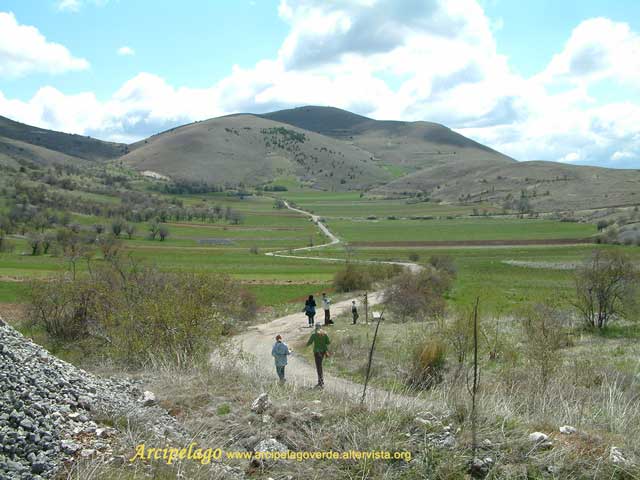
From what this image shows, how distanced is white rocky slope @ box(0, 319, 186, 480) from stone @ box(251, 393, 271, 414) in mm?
1282

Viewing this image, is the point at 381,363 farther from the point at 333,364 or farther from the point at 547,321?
the point at 547,321

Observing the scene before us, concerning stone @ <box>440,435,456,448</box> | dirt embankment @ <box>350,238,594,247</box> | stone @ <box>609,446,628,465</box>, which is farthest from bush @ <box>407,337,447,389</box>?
dirt embankment @ <box>350,238,594,247</box>

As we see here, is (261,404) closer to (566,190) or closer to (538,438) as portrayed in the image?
(538,438)

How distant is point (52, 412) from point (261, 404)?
11.0 feet

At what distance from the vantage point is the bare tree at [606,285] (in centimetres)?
3027

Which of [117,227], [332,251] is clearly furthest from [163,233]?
[332,251]

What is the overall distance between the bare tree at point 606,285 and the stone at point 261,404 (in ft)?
91.0

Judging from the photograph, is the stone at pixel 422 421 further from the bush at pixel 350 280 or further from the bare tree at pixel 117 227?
the bare tree at pixel 117 227

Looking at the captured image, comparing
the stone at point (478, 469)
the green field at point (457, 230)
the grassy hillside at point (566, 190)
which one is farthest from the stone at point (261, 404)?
the grassy hillside at point (566, 190)

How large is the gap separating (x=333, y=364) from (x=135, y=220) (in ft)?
396

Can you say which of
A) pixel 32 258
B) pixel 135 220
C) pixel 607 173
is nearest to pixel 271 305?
pixel 32 258

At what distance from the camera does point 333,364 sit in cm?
2109

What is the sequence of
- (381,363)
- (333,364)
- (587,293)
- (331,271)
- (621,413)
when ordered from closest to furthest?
(621,413)
(381,363)
(333,364)
(587,293)
(331,271)

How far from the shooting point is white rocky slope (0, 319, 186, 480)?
6793 millimetres
